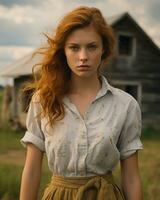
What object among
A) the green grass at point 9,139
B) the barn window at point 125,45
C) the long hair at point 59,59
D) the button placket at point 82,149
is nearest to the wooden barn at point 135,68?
the barn window at point 125,45

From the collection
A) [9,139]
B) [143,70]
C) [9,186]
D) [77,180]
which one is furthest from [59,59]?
[143,70]

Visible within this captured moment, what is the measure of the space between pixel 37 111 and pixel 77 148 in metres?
0.28

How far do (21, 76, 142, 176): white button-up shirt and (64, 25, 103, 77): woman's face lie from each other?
152 mm

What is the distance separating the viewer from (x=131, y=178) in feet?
7.66

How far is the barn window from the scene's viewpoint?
56.1ft

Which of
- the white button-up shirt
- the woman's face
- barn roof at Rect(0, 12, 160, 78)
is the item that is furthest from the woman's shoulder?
barn roof at Rect(0, 12, 160, 78)

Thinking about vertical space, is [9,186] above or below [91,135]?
below

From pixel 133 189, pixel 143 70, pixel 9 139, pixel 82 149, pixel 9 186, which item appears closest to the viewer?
pixel 82 149

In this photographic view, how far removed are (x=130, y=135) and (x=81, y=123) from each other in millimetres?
249

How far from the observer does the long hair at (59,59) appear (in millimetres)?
2256

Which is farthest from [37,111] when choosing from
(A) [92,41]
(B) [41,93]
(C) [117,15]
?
(C) [117,15]

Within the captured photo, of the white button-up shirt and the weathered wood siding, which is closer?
the white button-up shirt

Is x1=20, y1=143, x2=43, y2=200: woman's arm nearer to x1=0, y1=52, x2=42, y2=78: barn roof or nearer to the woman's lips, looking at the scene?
the woman's lips

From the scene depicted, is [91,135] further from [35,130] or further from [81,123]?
[35,130]
